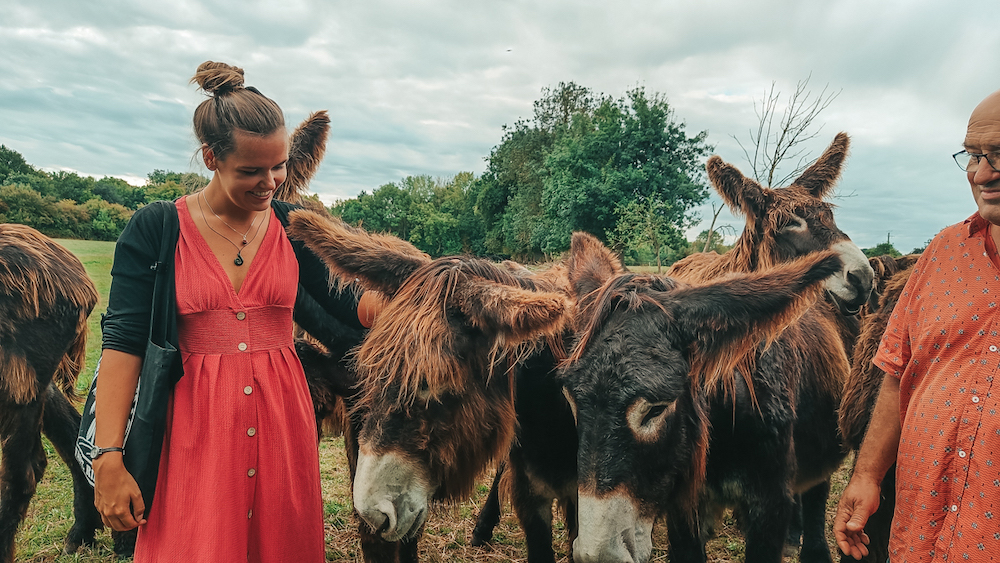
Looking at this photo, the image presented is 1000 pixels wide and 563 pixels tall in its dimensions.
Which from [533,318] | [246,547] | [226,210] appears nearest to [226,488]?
[246,547]

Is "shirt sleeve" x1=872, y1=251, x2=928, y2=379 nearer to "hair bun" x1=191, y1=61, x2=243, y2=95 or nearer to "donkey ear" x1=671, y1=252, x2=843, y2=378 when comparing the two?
"donkey ear" x1=671, y1=252, x2=843, y2=378

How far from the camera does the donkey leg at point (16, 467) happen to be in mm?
3537

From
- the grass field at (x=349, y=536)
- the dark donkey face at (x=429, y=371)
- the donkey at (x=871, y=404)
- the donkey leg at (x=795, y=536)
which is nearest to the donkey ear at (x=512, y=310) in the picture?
the dark donkey face at (x=429, y=371)

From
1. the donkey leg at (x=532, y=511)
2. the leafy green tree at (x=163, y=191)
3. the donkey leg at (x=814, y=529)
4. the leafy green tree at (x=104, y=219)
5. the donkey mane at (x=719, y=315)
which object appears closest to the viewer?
the donkey mane at (x=719, y=315)

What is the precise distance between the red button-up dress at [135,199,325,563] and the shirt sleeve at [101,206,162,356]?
9 cm

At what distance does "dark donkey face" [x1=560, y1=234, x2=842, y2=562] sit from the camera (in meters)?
2.03

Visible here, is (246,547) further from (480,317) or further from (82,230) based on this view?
(82,230)

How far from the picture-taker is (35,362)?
3.81m

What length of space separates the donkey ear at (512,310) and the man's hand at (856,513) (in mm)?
1341

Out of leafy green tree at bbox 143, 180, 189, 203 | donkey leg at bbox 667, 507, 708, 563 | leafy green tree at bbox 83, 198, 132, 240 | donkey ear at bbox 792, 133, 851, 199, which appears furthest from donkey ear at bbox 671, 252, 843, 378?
leafy green tree at bbox 83, 198, 132, 240

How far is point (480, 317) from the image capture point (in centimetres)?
222

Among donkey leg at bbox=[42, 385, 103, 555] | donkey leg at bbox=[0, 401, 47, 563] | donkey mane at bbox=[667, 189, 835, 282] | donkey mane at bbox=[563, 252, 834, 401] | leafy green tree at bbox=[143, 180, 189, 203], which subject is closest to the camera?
donkey mane at bbox=[563, 252, 834, 401]

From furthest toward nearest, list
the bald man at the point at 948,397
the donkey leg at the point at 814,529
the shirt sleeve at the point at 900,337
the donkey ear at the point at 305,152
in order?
the donkey ear at the point at 305,152 < the donkey leg at the point at 814,529 < the shirt sleeve at the point at 900,337 < the bald man at the point at 948,397

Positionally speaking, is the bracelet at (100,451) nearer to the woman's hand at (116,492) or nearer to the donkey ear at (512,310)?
the woman's hand at (116,492)
